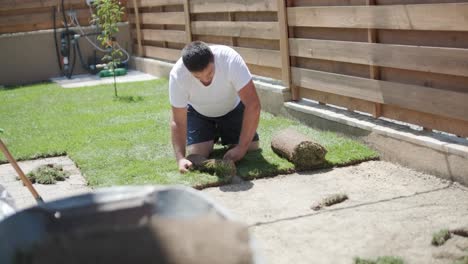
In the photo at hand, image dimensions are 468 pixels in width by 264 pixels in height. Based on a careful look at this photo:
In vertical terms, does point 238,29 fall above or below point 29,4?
below

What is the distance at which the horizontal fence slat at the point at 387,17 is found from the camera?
435 cm

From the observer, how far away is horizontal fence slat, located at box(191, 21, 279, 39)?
23.2 feet

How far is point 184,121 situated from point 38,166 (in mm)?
1460

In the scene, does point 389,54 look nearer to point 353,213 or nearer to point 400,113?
point 400,113

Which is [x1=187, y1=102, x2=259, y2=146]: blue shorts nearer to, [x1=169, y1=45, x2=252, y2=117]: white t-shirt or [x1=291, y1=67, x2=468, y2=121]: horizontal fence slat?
[x1=169, y1=45, x2=252, y2=117]: white t-shirt

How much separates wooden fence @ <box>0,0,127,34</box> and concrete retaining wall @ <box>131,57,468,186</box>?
6635 mm

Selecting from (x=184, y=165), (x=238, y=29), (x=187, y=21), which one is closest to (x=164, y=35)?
(x=187, y=21)

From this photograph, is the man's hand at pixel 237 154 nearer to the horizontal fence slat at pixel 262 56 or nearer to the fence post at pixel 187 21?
the horizontal fence slat at pixel 262 56

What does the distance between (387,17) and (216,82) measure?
141 centimetres

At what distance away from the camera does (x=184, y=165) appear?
16.9 ft

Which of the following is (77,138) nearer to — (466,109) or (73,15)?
(466,109)

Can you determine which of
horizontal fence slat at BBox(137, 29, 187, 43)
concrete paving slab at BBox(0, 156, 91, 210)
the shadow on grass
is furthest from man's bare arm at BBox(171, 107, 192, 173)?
horizontal fence slat at BBox(137, 29, 187, 43)

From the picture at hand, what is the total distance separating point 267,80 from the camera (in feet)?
24.8

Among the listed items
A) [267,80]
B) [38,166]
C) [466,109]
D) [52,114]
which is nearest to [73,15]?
[52,114]
